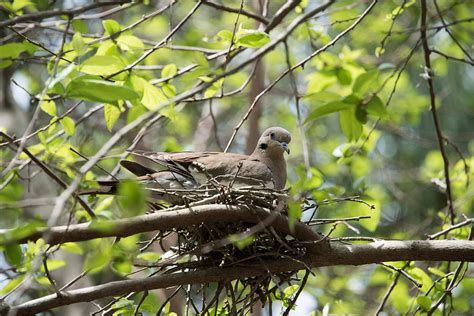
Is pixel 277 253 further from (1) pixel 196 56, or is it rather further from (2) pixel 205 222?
(1) pixel 196 56

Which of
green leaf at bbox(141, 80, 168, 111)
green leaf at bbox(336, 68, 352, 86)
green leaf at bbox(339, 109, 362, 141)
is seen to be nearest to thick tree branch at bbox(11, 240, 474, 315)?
green leaf at bbox(339, 109, 362, 141)

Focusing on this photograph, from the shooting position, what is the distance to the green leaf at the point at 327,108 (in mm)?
2714

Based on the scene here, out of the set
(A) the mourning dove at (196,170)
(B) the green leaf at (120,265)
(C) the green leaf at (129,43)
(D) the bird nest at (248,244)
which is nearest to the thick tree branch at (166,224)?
(D) the bird nest at (248,244)

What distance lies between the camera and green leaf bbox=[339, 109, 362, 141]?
3.20 m

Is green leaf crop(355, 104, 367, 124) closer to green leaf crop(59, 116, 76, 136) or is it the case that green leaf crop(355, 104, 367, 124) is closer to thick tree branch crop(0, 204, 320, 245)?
thick tree branch crop(0, 204, 320, 245)

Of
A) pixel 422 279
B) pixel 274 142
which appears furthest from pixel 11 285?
pixel 422 279

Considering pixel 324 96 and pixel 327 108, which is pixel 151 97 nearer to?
pixel 324 96

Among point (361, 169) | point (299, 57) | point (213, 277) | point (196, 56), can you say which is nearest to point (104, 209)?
point (213, 277)

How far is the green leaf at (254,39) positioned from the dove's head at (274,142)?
1.21m

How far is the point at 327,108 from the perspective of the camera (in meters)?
2.79

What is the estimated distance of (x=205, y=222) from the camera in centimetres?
319

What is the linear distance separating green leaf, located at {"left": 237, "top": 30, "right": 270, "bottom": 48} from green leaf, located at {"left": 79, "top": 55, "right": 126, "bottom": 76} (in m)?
0.55

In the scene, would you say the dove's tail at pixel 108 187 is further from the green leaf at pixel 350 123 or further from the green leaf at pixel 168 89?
the green leaf at pixel 350 123

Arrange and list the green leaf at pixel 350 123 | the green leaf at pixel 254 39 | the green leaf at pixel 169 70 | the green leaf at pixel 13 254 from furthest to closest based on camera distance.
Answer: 1. the green leaf at pixel 169 70
2. the green leaf at pixel 254 39
3. the green leaf at pixel 350 123
4. the green leaf at pixel 13 254
